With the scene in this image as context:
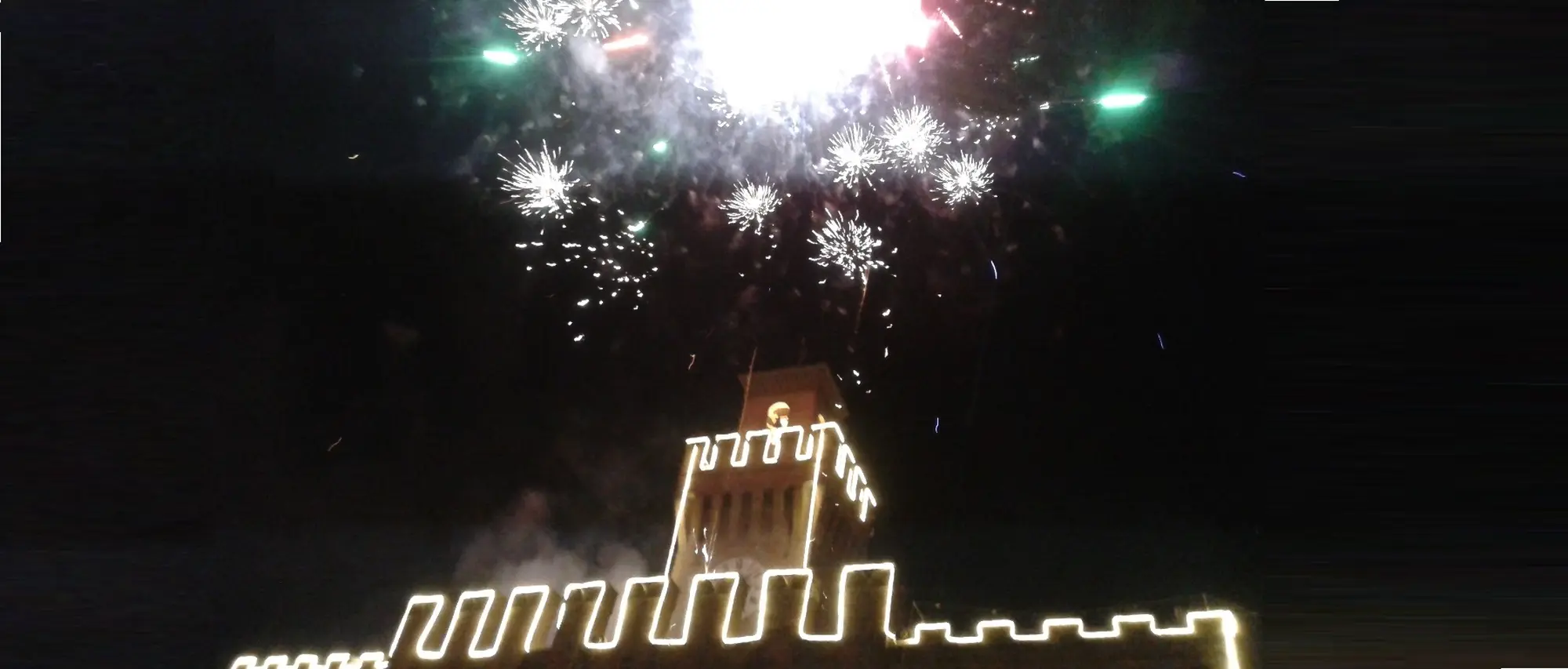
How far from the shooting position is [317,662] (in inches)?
548

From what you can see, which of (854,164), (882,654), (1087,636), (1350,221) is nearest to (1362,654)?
(1350,221)

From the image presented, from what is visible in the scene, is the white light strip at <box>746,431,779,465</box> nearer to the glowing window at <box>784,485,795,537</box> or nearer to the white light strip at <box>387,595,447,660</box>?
the glowing window at <box>784,485,795,537</box>

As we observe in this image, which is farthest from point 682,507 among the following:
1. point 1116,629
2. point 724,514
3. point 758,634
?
point 1116,629

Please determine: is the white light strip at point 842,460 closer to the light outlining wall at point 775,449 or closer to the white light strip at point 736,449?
the light outlining wall at point 775,449

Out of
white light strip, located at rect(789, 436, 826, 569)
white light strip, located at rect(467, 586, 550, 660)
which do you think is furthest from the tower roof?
white light strip, located at rect(467, 586, 550, 660)

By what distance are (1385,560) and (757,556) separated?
16812mm

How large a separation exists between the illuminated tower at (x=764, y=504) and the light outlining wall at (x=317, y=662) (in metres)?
6.49

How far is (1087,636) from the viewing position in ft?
37.1

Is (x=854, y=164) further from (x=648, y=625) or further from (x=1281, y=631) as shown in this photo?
(x=1281, y=631)

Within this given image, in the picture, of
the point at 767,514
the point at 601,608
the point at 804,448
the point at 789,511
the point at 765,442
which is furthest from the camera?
the point at 765,442

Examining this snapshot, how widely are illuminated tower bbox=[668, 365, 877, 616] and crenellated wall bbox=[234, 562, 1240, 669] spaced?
435cm

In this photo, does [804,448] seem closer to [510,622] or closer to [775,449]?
[775,449]

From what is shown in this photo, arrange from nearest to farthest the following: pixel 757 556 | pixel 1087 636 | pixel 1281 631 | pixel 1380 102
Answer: pixel 1380 102 < pixel 1281 631 < pixel 1087 636 < pixel 757 556

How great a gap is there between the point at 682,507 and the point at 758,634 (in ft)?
24.3
